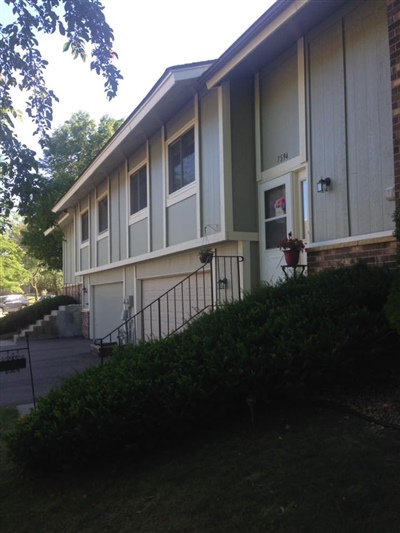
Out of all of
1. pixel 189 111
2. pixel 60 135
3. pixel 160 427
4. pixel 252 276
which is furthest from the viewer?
pixel 60 135

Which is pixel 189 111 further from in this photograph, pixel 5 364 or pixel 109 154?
pixel 5 364

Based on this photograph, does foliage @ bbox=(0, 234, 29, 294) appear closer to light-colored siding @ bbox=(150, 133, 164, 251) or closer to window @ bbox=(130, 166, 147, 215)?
window @ bbox=(130, 166, 147, 215)

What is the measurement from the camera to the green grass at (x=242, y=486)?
2949 millimetres

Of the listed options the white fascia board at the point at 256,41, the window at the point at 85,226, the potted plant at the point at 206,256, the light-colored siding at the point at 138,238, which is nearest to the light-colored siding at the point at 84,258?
the window at the point at 85,226

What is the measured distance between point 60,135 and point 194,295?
22418 mm

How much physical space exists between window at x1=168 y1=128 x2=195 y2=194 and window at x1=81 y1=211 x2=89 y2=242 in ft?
29.4

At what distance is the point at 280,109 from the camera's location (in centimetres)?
785

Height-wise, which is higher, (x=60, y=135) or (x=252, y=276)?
(x=60, y=135)

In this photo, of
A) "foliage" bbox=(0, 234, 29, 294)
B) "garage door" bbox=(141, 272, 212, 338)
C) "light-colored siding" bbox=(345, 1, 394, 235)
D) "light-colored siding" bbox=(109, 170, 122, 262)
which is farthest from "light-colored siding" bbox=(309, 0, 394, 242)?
"foliage" bbox=(0, 234, 29, 294)

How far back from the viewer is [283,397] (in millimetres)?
4516

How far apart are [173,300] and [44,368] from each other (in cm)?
346

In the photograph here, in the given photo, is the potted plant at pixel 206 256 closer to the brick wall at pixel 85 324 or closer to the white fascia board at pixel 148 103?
the white fascia board at pixel 148 103

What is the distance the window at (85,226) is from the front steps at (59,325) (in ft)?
9.84

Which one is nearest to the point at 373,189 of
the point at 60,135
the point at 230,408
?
the point at 230,408
